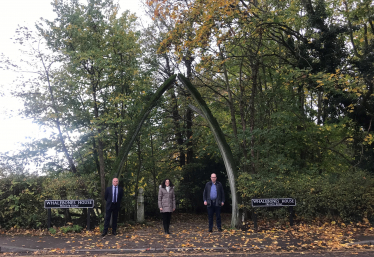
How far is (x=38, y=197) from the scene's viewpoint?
32.6 feet

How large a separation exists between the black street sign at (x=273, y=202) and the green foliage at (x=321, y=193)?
0.30 metres

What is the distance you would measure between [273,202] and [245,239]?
201 centimetres

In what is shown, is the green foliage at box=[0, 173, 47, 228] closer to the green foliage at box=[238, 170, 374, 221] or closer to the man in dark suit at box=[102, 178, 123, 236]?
the man in dark suit at box=[102, 178, 123, 236]

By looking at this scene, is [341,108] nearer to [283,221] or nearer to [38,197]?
[283,221]

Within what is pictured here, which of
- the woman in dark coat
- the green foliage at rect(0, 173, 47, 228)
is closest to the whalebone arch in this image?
the woman in dark coat

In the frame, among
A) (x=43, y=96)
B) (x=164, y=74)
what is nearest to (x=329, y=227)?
(x=43, y=96)

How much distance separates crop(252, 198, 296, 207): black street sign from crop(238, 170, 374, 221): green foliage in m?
0.30

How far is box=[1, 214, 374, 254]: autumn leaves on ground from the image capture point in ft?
22.0

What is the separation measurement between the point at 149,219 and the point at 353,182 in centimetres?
1039

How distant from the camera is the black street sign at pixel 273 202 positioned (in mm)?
9078

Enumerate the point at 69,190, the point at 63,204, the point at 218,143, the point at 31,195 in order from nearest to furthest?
1. the point at 63,204
2. the point at 69,190
3. the point at 31,195
4. the point at 218,143

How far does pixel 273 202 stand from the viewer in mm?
9148

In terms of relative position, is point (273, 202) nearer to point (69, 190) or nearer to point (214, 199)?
point (214, 199)

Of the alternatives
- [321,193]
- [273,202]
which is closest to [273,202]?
[273,202]
